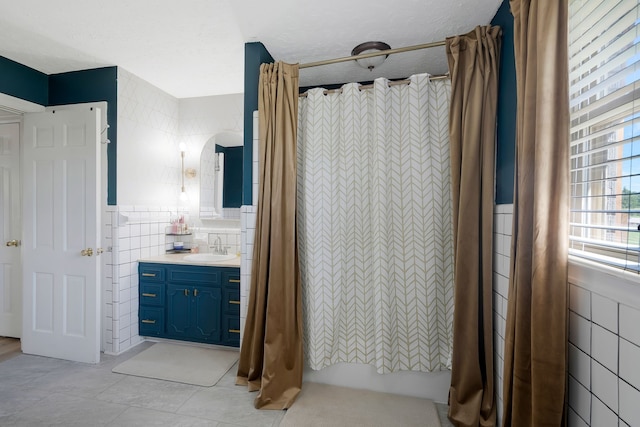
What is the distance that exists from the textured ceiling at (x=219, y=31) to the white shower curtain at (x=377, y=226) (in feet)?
1.19

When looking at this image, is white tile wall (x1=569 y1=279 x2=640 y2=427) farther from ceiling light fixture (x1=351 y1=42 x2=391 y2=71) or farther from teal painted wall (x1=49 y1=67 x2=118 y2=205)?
teal painted wall (x1=49 y1=67 x2=118 y2=205)

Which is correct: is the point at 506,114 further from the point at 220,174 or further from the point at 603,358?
the point at 220,174

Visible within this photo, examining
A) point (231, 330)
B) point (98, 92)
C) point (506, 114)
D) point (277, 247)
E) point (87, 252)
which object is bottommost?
point (231, 330)

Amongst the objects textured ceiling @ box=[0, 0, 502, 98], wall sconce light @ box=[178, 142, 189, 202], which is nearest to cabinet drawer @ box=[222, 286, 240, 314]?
wall sconce light @ box=[178, 142, 189, 202]

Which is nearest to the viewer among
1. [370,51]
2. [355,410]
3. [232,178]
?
[355,410]

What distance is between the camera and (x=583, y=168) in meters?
1.11

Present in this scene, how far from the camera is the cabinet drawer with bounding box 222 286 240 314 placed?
2625mm

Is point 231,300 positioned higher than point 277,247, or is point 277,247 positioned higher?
point 277,247

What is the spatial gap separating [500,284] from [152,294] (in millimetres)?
2806

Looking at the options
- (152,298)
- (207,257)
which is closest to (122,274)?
(152,298)

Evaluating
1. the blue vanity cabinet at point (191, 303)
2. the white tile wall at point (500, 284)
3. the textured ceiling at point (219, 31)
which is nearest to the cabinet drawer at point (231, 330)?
the blue vanity cabinet at point (191, 303)

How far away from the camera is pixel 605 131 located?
3.27ft

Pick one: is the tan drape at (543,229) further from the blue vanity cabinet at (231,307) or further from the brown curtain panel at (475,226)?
the blue vanity cabinet at (231,307)

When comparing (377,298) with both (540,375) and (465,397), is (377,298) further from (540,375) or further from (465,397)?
(540,375)
